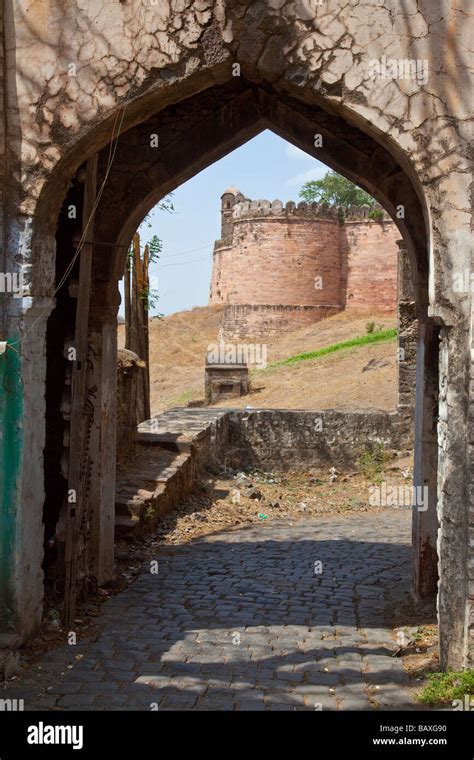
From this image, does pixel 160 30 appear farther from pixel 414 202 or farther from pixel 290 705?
pixel 290 705

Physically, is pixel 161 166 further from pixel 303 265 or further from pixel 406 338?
pixel 303 265

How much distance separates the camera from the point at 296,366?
26609 millimetres

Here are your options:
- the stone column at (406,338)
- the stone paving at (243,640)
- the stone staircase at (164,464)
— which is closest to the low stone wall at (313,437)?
the stone column at (406,338)

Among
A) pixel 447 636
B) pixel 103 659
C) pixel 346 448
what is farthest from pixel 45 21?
pixel 346 448

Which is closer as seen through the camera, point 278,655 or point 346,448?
point 278,655

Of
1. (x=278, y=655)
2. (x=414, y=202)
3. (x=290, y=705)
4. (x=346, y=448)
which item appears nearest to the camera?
(x=290, y=705)

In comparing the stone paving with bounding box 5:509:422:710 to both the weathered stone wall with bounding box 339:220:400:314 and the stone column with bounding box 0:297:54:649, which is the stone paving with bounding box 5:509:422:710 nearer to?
the stone column with bounding box 0:297:54:649

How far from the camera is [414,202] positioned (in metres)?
6.50

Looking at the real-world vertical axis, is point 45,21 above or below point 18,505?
above

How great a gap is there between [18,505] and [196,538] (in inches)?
175

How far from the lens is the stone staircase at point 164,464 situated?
8.52 metres

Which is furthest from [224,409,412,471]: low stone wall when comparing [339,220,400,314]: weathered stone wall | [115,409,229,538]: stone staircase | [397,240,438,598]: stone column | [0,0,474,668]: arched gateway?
[339,220,400,314]: weathered stone wall

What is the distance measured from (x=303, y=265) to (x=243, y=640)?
102 ft

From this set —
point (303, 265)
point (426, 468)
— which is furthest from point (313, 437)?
point (303, 265)
